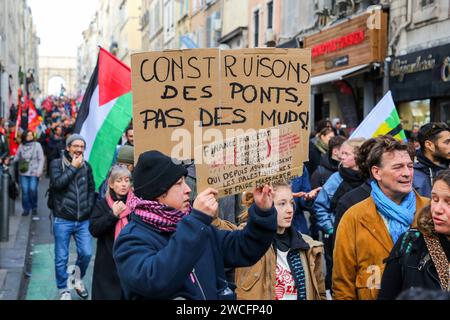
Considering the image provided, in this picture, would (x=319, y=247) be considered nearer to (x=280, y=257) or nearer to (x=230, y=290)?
(x=280, y=257)

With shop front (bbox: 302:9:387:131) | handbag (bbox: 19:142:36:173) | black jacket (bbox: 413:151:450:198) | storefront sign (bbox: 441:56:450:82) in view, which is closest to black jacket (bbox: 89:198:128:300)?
black jacket (bbox: 413:151:450:198)

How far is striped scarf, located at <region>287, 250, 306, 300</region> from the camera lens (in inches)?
166

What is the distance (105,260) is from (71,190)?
5.87 feet

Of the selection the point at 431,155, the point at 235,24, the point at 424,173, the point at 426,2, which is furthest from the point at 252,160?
the point at 235,24

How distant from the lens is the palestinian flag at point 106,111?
811cm

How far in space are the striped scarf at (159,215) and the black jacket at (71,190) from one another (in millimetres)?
4511

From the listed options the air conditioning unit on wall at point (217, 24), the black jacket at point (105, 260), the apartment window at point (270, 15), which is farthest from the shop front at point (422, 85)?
the air conditioning unit on wall at point (217, 24)

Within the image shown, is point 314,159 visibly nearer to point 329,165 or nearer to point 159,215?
point 329,165

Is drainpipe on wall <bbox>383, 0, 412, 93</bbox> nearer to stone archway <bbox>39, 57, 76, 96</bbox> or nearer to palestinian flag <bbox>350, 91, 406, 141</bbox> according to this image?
palestinian flag <bbox>350, 91, 406, 141</bbox>

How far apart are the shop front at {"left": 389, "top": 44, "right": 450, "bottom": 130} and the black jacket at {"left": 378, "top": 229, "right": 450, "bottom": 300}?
468 inches

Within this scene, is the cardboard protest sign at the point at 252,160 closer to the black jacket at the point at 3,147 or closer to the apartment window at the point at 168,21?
the black jacket at the point at 3,147

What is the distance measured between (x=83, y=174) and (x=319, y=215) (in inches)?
102

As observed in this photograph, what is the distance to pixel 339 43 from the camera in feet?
66.1

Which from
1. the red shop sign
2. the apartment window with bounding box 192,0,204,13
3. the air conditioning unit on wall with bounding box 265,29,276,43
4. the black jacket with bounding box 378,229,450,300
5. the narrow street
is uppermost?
the apartment window with bounding box 192,0,204,13
